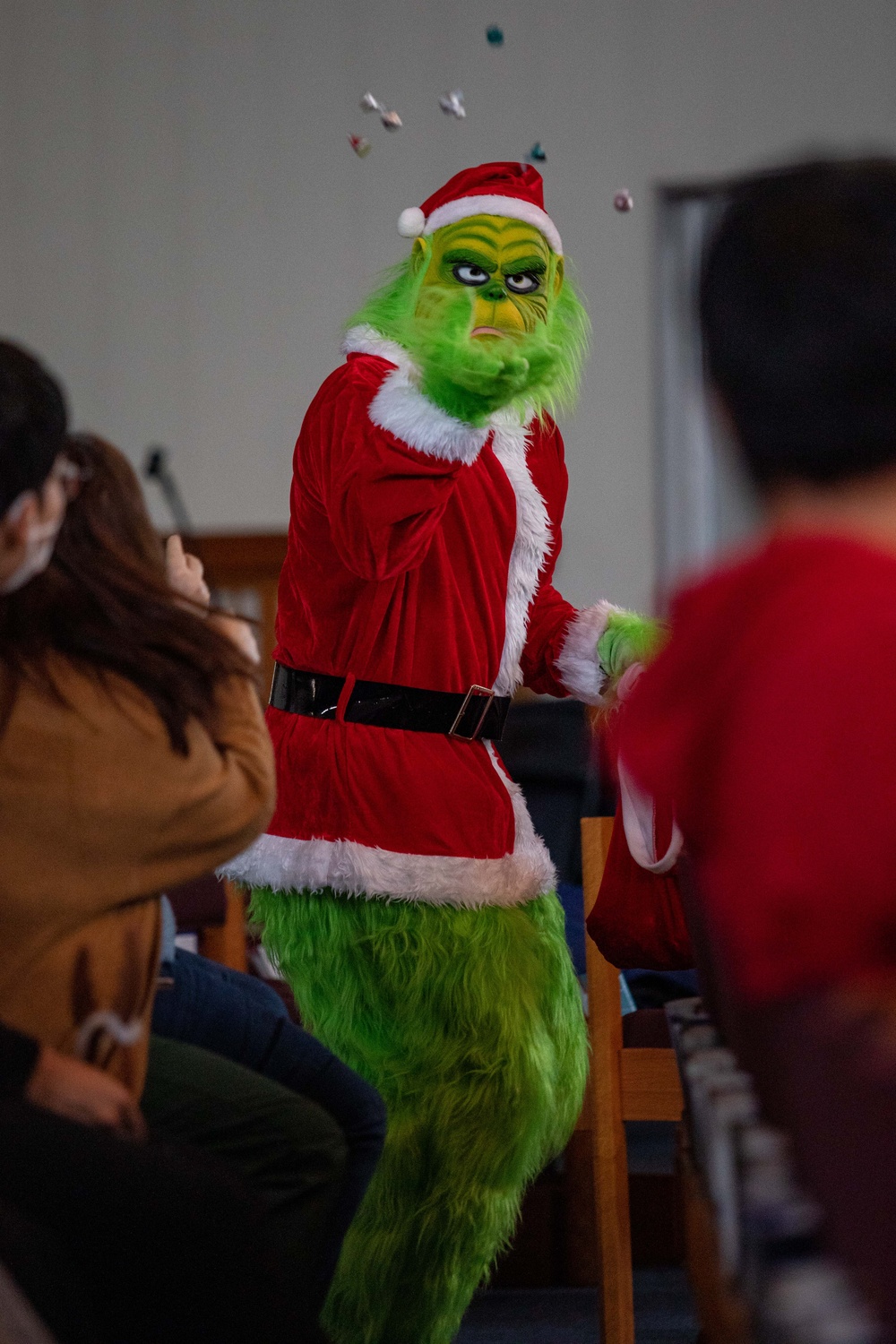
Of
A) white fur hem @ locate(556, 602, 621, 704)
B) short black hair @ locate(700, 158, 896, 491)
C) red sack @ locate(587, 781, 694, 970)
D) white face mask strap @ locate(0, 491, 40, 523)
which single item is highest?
short black hair @ locate(700, 158, 896, 491)

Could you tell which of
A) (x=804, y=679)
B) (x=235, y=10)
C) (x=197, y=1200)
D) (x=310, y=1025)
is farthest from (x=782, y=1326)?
(x=235, y=10)

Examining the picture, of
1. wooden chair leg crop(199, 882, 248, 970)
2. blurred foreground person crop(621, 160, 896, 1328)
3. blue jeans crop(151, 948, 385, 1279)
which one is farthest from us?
wooden chair leg crop(199, 882, 248, 970)

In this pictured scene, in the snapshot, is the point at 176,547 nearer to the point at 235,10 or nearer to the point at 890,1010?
the point at 890,1010

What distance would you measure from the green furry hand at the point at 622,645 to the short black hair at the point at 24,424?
0.83 m

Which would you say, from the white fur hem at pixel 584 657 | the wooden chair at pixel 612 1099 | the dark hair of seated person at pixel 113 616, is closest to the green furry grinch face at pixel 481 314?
the white fur hem at pixel 584 657

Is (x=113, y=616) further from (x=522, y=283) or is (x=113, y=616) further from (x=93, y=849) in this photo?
(x=522, y=283)

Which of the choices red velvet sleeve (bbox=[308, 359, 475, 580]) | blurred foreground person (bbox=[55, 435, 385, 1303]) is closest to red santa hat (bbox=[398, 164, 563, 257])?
red velvet sleeve (bbox=[308, 359, 475, 580])

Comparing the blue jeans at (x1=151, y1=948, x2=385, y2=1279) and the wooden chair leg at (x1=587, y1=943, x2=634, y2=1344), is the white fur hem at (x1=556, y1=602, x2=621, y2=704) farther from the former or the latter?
the blue jeans at (x1=151, y1=948, x2=385, y2=1279)

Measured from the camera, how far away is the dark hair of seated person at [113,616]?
104cm

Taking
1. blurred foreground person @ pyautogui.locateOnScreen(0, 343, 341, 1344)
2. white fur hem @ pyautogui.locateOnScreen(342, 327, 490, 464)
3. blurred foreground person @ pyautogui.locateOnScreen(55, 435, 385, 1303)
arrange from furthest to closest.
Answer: white fur hem @ pyautogui.locateOnScreen(342, 327, 490, 464), blurred foreground person @ pyautogui.locateOnScreen(55, 435, 385, 1303), blurred foreground person @ pyautogui.locateOnScreen(0, 343, 341, 1344)

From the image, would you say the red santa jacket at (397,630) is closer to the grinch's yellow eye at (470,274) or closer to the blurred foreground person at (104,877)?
the grinch's yellow eye at (470,274)

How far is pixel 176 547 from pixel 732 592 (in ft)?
2.35

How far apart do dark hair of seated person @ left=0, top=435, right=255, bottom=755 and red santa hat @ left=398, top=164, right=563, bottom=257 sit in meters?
0.68

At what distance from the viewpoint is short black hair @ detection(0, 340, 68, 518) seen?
3.25 feet
